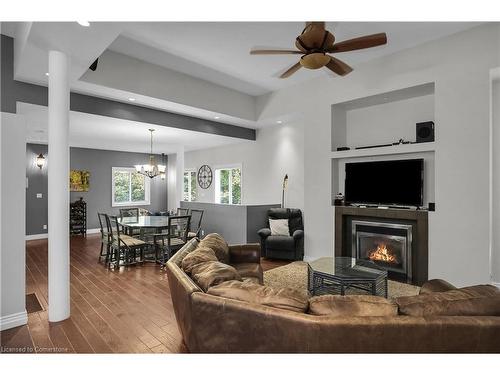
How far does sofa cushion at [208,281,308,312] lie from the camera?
5.58 ft

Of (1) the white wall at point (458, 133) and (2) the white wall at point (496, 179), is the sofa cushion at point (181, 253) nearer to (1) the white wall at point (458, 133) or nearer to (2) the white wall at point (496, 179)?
(1) the white wall at point (458, 133)

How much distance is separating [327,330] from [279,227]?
4.27 m

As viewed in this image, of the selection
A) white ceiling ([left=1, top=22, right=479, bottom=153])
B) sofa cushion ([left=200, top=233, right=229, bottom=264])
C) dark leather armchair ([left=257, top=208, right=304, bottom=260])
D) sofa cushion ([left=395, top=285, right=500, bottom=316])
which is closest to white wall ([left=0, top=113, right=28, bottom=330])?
white ceiling ([left=1, top=22, right=479, bottom=153])

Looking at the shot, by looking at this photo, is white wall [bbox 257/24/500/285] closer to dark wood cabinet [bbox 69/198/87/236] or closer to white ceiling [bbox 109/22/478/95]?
white ceiling [bbox 109/22/478/95]

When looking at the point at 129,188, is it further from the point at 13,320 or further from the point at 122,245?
the point at 13,320

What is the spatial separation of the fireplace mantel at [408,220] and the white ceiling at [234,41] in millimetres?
2324

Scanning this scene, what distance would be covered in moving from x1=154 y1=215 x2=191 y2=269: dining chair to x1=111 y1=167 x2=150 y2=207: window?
16.5 ft

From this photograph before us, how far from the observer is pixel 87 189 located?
8992 mm

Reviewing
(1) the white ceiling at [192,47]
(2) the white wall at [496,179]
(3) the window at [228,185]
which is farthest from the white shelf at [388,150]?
(3) the window at [228,185]

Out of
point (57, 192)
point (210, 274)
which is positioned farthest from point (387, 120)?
point (57, 192)

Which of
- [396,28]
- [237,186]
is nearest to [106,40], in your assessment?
[396,28]

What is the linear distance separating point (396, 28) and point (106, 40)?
3.52 meters

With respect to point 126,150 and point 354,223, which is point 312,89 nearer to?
point 354,223

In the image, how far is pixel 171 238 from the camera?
5305 mm
